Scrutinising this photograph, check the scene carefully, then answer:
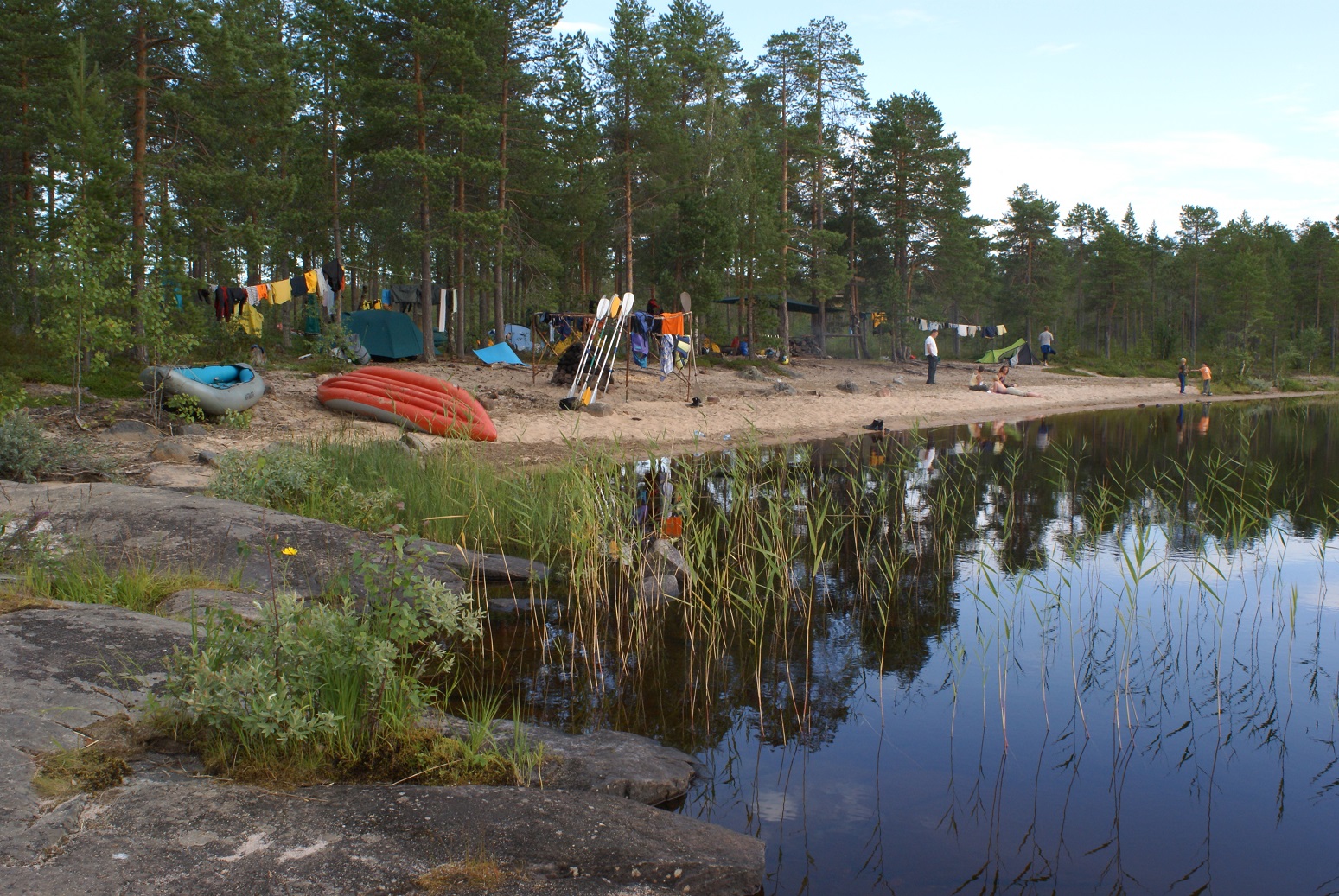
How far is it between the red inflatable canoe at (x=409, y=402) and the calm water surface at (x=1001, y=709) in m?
4.88

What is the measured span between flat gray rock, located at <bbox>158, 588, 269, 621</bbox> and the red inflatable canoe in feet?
19.9

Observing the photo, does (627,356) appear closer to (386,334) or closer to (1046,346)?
(386,334)

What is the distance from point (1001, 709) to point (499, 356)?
1969cm

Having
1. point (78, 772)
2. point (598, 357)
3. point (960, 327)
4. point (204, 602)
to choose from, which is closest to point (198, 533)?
point (204, 602)

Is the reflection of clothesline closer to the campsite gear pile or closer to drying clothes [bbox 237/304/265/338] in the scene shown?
the campsite gear pile

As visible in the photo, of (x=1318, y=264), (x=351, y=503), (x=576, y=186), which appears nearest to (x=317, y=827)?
(x=351, y=503)

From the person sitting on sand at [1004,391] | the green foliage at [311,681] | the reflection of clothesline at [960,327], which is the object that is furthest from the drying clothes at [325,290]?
the reflection of clothesline at [960,327]

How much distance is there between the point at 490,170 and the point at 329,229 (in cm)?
961

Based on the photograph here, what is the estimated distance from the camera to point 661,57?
86.9ft

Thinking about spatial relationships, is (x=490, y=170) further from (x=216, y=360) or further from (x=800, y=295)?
(x=800, y=295)

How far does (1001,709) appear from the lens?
511 centimetres

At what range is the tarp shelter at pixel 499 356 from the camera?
2316 centimetres

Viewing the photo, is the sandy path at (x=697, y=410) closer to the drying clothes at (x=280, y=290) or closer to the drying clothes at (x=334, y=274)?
→ the drying clothes at (x=334, y=274)

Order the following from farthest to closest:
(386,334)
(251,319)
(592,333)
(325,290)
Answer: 1. (386,334)
2. (251,319)
3. (325,290)
4. (592,333)
